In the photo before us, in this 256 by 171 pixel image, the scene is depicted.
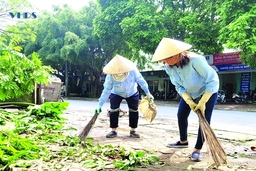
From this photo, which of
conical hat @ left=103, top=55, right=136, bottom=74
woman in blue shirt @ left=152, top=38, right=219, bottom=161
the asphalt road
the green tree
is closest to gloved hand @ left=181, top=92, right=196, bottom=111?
woman in blue shirt @ left=152, top=38, right=219, bottom=161

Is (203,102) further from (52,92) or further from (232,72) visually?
(232,72)

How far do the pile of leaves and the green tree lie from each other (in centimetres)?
1013

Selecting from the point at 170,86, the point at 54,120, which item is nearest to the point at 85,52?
the point at 170,86

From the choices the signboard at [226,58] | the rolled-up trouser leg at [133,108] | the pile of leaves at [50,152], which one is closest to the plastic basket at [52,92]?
the pile of leaves at [50,152]

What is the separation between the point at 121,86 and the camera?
4289 mm

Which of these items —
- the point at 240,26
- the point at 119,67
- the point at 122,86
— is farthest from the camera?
the point at 240,26

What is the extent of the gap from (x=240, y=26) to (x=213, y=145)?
10.5m

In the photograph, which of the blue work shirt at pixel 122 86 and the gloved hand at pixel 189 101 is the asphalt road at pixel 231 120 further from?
the gloved hand at pixel 189 101

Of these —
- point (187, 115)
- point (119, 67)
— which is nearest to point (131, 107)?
point (119, 67)

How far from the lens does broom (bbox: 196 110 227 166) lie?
268 centimetres

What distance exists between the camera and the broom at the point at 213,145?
268 centimetres

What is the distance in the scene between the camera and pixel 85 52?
74.0 ft

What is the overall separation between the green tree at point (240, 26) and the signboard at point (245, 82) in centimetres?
483

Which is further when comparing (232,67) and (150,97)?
(232,67)
